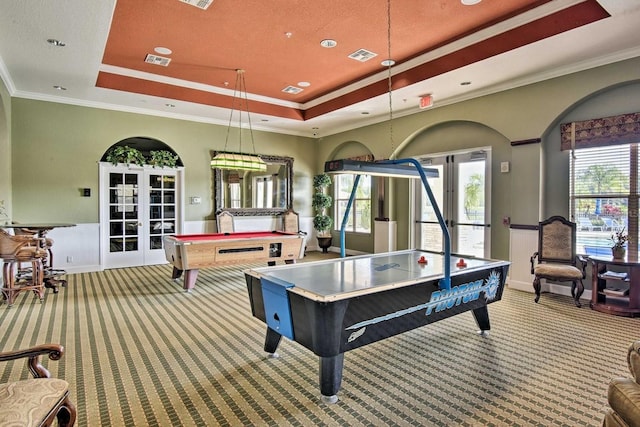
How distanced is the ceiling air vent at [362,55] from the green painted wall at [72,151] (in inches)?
159

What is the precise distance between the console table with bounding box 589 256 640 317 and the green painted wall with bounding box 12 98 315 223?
6925 millimetres

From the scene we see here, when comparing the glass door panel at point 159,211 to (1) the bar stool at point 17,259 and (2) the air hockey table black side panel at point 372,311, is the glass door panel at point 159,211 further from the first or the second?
(2) the air hockey table black side panel at point 372,311

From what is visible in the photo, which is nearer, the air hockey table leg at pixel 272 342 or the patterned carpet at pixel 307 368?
the patterned carpet at pixel 307 368

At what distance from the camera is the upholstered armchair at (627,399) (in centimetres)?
149

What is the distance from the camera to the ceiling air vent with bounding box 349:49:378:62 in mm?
5039

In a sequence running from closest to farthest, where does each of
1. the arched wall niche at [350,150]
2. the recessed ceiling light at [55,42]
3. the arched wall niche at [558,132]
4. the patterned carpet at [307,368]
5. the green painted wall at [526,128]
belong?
the patterned carpet at [307,368], the recessed ceiling light at [55,42], the arched wall niche at [558,132], the green painted wall at [526,128], the arched wall niche at [350,150]

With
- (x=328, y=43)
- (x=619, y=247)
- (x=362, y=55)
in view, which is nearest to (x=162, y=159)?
(x=328, y=43)

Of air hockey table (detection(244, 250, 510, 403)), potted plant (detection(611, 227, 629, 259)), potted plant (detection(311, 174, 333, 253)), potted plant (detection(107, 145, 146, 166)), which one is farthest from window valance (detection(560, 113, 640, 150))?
potted plant (detection(107, 145, 146, 166))

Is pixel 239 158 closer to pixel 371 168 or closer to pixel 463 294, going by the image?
pixel 371 168

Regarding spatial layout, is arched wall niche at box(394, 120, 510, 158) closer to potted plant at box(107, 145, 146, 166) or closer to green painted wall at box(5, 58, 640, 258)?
green painted wall at box(5, 58, 640, 258)

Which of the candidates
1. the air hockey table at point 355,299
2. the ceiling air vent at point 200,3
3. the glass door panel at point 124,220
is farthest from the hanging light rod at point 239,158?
the air hockey table at point 355,299

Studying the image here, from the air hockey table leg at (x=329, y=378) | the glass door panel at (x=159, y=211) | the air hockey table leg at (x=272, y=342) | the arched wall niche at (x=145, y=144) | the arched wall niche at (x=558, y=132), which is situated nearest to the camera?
the air hockey table leg at (x=329, y=378)

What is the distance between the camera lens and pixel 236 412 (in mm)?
2314

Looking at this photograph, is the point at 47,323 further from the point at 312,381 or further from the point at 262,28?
the point at 262,28
